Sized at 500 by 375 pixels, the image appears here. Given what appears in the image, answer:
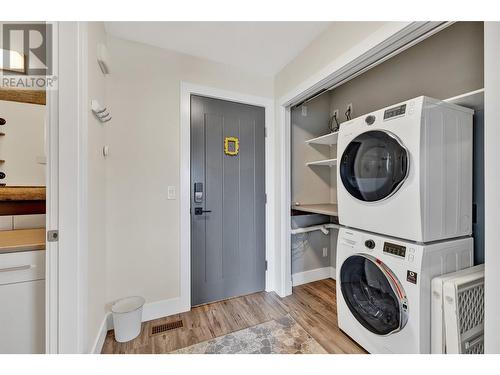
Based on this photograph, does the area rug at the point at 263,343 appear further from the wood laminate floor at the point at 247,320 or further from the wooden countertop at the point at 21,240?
the wooden countertop at the point at 21,240

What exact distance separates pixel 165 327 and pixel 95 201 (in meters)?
1.17

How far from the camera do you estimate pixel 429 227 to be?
3.92 ft

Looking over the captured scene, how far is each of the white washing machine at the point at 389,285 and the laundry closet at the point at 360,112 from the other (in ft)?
1.38

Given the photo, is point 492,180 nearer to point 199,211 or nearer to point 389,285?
point 389,285

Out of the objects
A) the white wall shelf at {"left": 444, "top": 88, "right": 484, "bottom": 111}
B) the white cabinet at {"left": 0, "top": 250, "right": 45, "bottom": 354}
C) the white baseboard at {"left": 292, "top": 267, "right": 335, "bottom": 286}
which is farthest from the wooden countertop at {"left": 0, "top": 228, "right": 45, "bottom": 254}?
the white wall shelf at {"left": 444, "top": 88, "right": 484, "bottom": 111}

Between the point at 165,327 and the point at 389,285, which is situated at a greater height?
the point at 389,285

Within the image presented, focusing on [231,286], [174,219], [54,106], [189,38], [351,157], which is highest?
[189,38]

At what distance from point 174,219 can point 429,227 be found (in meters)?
1.84

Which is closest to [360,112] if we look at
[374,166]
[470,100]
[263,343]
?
[470,100]

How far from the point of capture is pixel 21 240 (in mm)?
1225

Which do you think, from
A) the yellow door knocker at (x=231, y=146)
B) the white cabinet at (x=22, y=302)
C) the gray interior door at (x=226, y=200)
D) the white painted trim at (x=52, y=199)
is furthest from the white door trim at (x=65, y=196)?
the yellow door knocker at (x=231, y=146)

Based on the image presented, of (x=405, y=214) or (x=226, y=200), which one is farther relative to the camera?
(x=226, y=200)
